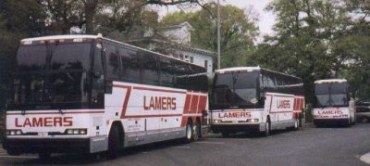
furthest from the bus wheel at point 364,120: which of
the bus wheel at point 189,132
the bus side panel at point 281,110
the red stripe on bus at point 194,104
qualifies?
the bus wheel at point 189,132

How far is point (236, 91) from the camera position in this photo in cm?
2978

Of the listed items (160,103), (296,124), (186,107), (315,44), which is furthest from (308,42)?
(160,103)

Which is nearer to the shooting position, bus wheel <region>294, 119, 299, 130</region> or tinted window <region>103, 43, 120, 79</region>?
tinted window <region>103, 43, 120, 79</region>

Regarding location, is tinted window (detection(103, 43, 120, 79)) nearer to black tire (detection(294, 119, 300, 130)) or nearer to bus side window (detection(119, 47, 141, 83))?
bus side window (detection(119, 47, 141, 83))

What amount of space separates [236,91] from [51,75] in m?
14.1

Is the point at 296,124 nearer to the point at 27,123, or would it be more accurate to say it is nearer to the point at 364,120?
the point at 364,120

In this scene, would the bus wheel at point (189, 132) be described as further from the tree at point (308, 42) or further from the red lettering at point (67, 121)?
the tree at point (308, 42)

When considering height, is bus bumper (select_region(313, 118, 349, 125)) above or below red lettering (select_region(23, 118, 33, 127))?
below

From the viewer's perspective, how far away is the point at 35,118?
1677 centimetres

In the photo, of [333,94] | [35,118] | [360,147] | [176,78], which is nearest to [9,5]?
[176,78]

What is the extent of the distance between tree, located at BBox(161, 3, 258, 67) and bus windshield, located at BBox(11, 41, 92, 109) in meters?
58.2

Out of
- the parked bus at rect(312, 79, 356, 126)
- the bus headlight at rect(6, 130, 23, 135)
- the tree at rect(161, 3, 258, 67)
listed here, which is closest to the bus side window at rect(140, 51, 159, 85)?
the bus headlight at rect(6, 130, 23, 135)

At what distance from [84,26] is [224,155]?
1805 cm

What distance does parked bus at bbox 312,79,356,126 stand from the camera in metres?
43.0
